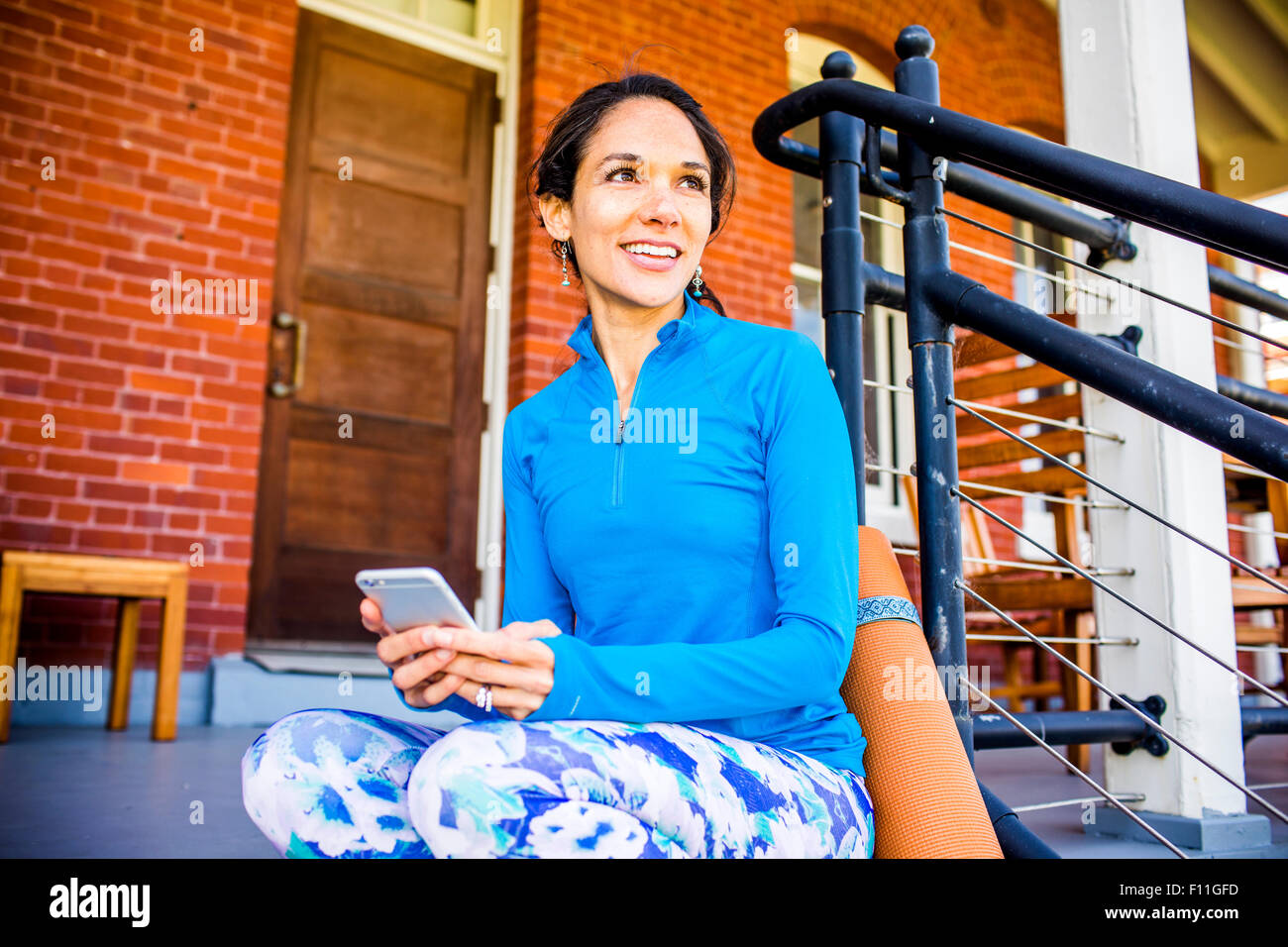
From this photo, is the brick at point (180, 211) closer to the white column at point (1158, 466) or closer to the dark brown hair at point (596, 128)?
the dark brown hair at point (596, 128)

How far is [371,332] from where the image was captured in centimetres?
437

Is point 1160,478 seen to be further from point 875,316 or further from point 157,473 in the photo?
point 875,316

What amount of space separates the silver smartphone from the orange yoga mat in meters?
0.50

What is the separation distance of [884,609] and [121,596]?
2858mm

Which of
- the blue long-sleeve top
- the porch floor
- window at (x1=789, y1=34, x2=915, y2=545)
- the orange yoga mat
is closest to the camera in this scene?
the blue long-sleeve top

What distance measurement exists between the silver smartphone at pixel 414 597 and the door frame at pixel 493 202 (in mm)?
3419

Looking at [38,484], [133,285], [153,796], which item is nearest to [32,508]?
[38,484]

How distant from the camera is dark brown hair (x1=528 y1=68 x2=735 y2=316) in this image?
1357mm

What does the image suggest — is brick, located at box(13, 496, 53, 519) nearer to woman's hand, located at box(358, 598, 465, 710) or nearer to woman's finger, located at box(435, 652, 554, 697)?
woman's hand, located at box(358, 598, 465, 710)

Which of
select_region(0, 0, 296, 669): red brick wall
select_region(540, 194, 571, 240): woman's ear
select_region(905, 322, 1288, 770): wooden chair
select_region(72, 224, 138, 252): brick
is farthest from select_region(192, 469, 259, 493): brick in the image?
select_region(540, 194, 571, 240): woman's ear

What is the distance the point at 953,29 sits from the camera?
20.2ft

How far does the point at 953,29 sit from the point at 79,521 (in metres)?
5.53

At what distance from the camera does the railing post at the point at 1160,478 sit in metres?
1.85
